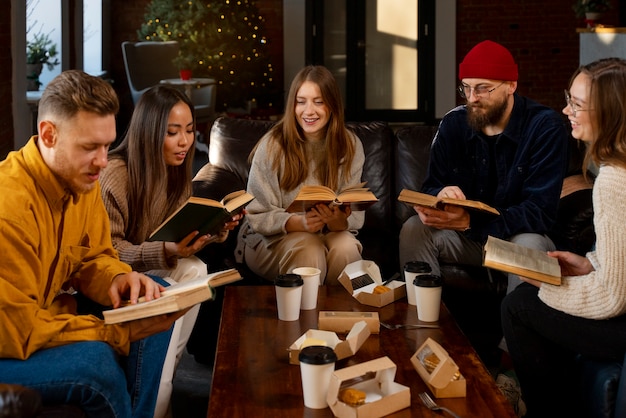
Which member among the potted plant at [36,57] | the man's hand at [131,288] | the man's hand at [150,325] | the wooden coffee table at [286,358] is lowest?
the wooden coffee table at [286,358]

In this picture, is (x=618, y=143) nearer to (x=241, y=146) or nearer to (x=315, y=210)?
(x=315, y=210)

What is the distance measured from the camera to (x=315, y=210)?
3207mm

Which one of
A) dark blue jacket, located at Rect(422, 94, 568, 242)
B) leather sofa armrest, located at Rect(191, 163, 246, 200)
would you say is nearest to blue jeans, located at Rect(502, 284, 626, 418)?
dark blue jacket, located at Rect(422, 94, 568, 242)

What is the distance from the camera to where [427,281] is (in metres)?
2.53

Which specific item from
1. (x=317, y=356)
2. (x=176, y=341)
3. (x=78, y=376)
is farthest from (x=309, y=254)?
(x=78, y=376)

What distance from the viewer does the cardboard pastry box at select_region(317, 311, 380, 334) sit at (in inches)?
95.3

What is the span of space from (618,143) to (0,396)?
1691 mm

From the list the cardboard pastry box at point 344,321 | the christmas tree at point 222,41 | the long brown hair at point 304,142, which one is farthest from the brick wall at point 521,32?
the cardboard pastry box at point 344,321

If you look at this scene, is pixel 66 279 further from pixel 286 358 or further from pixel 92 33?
pixel 92 33

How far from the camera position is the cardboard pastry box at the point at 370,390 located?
186 centimetres

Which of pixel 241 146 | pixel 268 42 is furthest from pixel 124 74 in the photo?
pixel 241 146

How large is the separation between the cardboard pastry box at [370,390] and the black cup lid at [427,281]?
572 millimetres

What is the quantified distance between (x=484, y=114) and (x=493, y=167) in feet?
0.71

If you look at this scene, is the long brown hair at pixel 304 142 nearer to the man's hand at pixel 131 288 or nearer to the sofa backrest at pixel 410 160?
the sofa backrest at pixel 410 160
